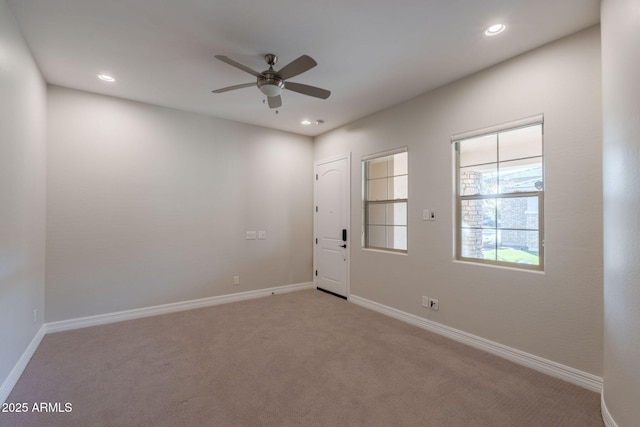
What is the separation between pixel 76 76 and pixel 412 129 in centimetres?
381

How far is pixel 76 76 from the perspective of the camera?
3.09 m

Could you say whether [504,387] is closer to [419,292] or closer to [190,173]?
[419,292]

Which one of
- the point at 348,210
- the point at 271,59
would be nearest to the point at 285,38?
the point at 271,59

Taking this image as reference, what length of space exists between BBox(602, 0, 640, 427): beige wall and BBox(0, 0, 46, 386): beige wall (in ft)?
12.8

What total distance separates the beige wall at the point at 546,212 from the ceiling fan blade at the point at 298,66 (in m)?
1.80

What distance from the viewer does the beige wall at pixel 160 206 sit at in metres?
3.37

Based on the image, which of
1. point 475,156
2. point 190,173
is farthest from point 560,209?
point 190,173

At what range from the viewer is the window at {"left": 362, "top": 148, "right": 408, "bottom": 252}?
389cm

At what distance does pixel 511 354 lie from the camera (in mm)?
2666

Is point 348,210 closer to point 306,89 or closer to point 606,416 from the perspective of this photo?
point 306,89

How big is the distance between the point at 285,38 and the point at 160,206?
2.76 m

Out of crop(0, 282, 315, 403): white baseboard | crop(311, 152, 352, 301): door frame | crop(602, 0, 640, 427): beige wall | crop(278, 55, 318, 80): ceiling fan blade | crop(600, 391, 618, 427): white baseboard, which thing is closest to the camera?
crop(602, 0, 640, 427): beige wall

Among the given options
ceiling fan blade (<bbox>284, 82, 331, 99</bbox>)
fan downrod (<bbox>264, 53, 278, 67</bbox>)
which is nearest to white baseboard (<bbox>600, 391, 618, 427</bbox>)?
ceiling fan blade (<bbox>284, 82, 331, 99</bbox>)

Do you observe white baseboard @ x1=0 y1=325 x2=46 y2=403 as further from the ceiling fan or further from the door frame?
the door frame
